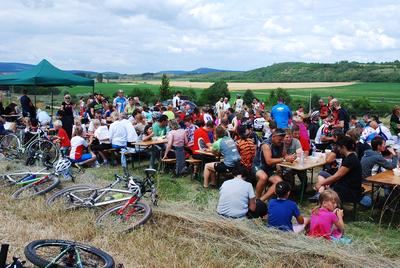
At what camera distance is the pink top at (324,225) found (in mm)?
4898

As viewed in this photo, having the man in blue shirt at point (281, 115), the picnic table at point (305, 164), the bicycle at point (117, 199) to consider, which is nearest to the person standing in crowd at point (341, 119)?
the man in blue shirt at point (281, 115)

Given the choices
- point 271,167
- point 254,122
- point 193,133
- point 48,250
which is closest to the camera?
point 48,250

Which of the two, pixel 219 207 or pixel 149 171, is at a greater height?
pixel 149 171

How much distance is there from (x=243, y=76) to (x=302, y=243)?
75.2m

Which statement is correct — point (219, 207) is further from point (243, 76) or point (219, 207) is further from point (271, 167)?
point (243, 76)

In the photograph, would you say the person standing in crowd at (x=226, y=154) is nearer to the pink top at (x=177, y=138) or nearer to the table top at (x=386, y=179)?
the pink top at (x=177, y=138)

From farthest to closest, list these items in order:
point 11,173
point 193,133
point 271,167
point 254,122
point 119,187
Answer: point 254,122 < point 193,133 < point 11,173 < point 271,167 < point 119,187

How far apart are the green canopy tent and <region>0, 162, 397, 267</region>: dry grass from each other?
7407mm

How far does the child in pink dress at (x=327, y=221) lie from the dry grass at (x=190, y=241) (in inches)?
10.6

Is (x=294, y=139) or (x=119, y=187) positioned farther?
(x=294, y=139)

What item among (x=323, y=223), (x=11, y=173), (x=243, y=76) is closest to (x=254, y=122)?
(x=11, y=173)

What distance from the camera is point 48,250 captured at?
14.4 feet

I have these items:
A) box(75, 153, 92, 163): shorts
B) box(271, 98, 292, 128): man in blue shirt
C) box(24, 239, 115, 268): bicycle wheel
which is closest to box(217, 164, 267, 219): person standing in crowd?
box(24, 239, 115, 268): bicycle wheel

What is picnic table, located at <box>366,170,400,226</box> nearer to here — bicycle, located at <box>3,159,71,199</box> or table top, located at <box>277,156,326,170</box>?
table top, located at <box>277,156,326,170</box>
